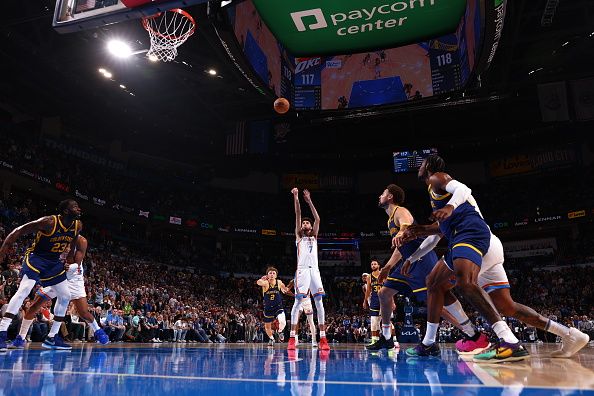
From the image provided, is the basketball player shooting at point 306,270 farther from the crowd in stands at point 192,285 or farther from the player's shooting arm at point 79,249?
the crowd in stands at point 192,285

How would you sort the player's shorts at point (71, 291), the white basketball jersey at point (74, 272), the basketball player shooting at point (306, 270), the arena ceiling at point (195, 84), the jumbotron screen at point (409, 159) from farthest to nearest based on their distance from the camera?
the jumbotron screen at point (409, 159), the arena ceiling at point (195, 84), the basketball player shooting at point (306, 270), the white basketball jersey at point (74, 272), the player's shorts at point (71, 291)

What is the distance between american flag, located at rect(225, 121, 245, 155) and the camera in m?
24.8

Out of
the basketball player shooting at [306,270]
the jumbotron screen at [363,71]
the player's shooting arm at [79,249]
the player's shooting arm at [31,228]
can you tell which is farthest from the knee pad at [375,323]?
the jumbotron screen at [363,71]

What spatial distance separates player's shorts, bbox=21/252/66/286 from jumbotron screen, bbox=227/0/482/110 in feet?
29.6

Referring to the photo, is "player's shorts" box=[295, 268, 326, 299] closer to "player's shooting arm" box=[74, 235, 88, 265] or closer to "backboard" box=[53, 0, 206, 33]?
"player's shooting arm" box=[74, 235, 88, 265]

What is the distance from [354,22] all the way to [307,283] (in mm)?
10198

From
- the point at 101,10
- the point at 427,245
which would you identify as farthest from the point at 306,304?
the point at 101,10

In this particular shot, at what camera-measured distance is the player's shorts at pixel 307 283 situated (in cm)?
729

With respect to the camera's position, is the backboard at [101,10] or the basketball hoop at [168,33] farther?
the basketball hoop at [168,33]

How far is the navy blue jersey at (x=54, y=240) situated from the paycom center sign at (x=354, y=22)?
9995 mm

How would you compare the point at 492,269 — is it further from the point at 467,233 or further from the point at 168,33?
the point at 168,33

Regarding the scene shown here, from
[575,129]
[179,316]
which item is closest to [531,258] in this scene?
[575,129]

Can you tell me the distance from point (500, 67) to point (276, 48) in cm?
1099

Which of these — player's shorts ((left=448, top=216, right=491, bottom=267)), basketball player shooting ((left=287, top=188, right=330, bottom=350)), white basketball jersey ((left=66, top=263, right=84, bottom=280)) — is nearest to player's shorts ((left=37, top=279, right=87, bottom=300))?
white basketball jersey ((left=66, top=263, right=84, bottom=280))
